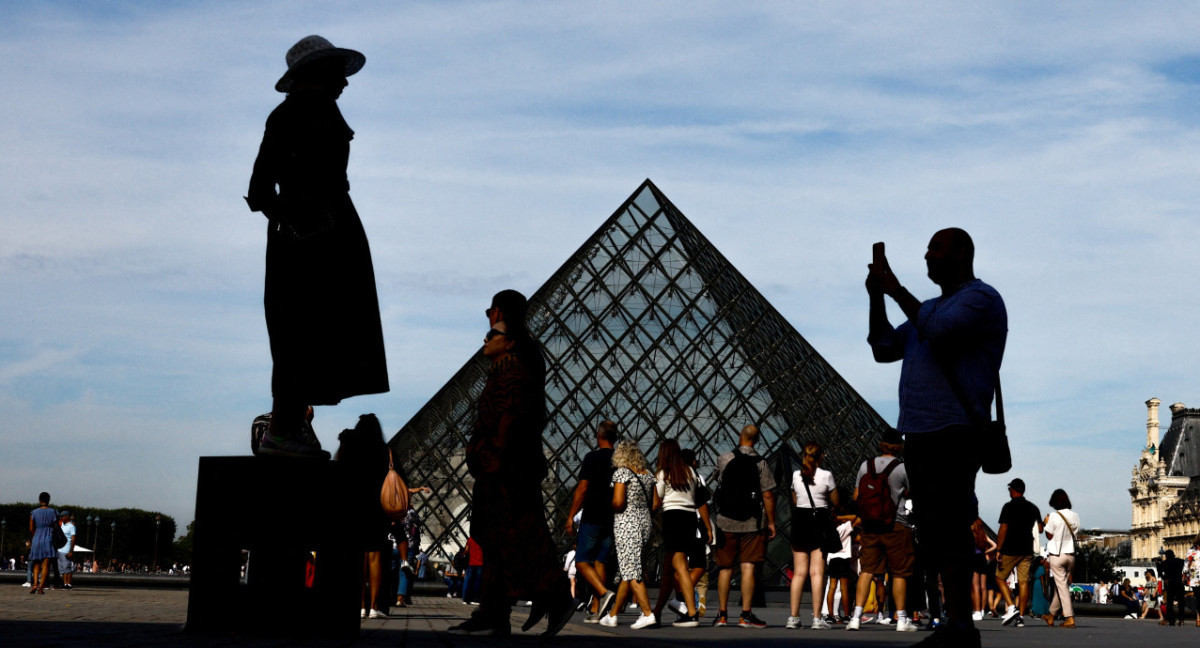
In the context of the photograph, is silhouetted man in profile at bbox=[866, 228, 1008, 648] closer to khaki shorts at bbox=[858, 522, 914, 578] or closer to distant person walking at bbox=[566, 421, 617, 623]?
distant person walking at bbox=[566, 421, 617, 623]

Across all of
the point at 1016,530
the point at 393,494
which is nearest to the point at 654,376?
the point at 1016,530

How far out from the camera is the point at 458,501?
34875 mm

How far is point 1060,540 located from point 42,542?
10.2 metres

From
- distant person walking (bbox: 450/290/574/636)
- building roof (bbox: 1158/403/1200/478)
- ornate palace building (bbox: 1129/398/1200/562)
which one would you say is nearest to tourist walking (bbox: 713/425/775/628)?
distant person walking (bbox: 450/290/574/636)

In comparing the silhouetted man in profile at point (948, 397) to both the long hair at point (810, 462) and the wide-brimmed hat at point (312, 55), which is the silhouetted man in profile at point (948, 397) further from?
the long hair at point (810, 462)

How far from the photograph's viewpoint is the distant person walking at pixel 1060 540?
13.2 meters

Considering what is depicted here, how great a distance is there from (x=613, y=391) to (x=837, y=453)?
19.7 feet

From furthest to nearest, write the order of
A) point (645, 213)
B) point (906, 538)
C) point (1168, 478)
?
point (1168, 478)
point (645, 213)
point (906, 538)

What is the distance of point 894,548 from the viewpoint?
997 cm

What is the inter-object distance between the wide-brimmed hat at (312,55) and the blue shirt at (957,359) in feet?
7.12

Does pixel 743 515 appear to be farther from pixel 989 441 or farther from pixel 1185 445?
pixel 1185 445

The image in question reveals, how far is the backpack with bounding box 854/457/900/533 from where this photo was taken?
387 inches

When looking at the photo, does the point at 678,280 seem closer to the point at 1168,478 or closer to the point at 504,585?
the point at 504,585

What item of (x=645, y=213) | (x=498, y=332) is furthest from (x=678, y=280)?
(x=498, y=332)
